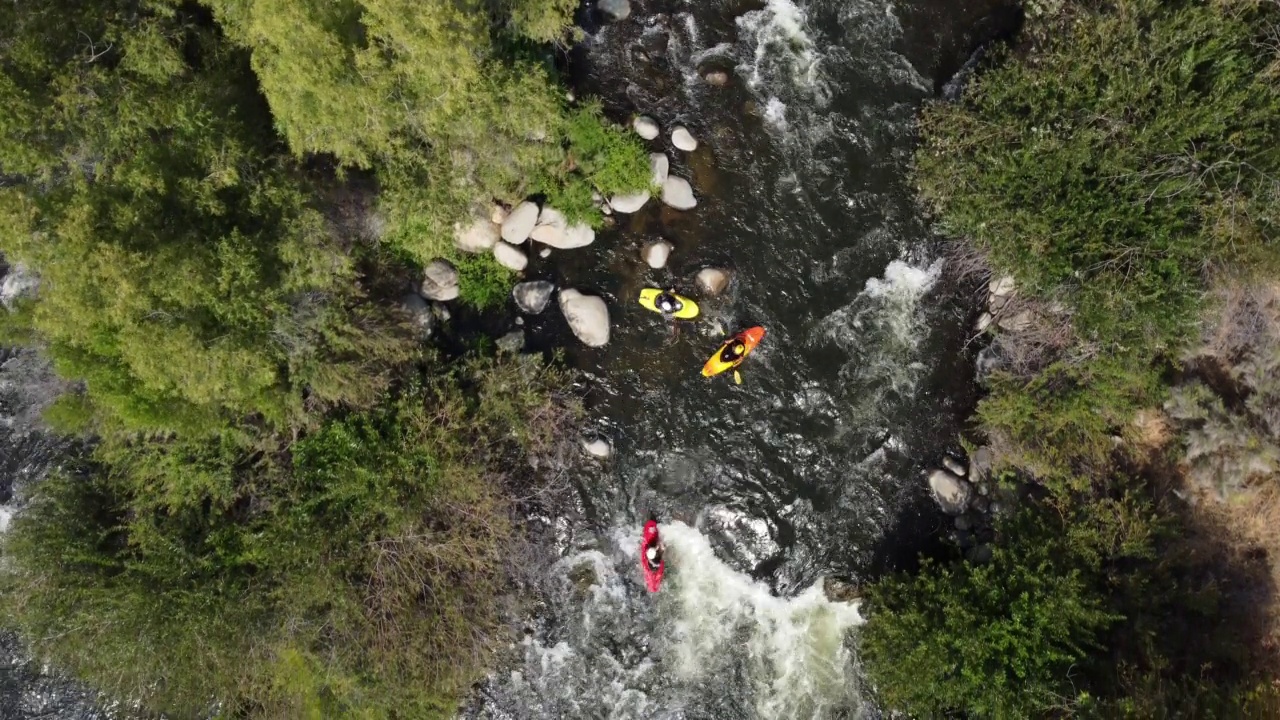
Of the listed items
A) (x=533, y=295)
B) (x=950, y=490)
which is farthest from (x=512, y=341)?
(x=950, y=490)

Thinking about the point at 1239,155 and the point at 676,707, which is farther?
the point at 676,707

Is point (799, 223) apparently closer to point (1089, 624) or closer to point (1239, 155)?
point (1239, 155)

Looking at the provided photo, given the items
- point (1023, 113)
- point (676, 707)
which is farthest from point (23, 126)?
point (1023, 113)

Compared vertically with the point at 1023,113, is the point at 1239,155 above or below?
above

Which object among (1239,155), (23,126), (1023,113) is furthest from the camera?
(1023,113)

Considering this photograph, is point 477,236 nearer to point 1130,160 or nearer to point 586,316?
point 586,316

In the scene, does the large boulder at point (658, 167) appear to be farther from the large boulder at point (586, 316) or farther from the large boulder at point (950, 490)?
the large boulder at point (950, 490)

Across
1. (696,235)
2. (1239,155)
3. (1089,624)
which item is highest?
(1239,155)
